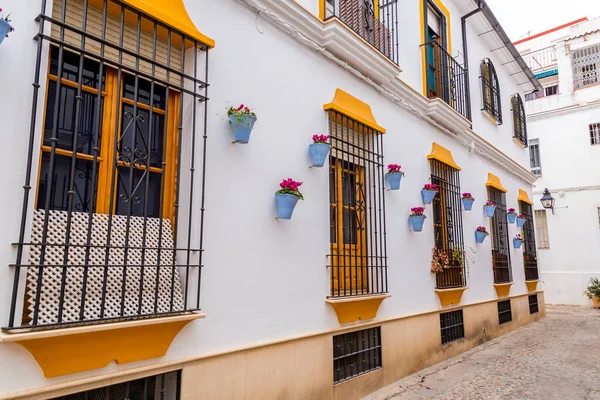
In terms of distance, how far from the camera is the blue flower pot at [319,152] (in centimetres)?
393

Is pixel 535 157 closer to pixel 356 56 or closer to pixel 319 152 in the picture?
pixel 356 56

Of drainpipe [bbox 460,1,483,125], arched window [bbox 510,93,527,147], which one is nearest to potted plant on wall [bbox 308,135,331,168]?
drainpipe [bbox 460,1,483,125]

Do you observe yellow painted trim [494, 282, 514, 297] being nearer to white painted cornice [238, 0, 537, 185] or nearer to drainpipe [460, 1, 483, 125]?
white painted cornice [238, 0, 537, 185]

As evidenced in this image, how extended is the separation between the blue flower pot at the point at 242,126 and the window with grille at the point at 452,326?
14.4 ft

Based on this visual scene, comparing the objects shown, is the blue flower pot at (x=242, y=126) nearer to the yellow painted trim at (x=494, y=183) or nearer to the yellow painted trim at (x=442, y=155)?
the yellow painted trim at (x=442, y=155)

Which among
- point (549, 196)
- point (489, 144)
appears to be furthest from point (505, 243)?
point (549, 196)

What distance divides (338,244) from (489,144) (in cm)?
579

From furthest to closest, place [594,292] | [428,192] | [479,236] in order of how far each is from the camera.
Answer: [594,292]
[479,236]
[428,192]

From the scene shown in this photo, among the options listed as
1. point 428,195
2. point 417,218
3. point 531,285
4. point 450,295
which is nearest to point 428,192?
point 428,195

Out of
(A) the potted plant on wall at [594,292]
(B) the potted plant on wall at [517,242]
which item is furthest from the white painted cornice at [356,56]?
(A) the potted plant on wall at [594,292]

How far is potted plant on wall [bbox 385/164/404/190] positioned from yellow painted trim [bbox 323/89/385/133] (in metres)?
0.48

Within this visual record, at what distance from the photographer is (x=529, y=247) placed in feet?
→ 35.9

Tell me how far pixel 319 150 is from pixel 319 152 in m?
0.02

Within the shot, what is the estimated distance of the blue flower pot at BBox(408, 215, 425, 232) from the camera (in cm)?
546
